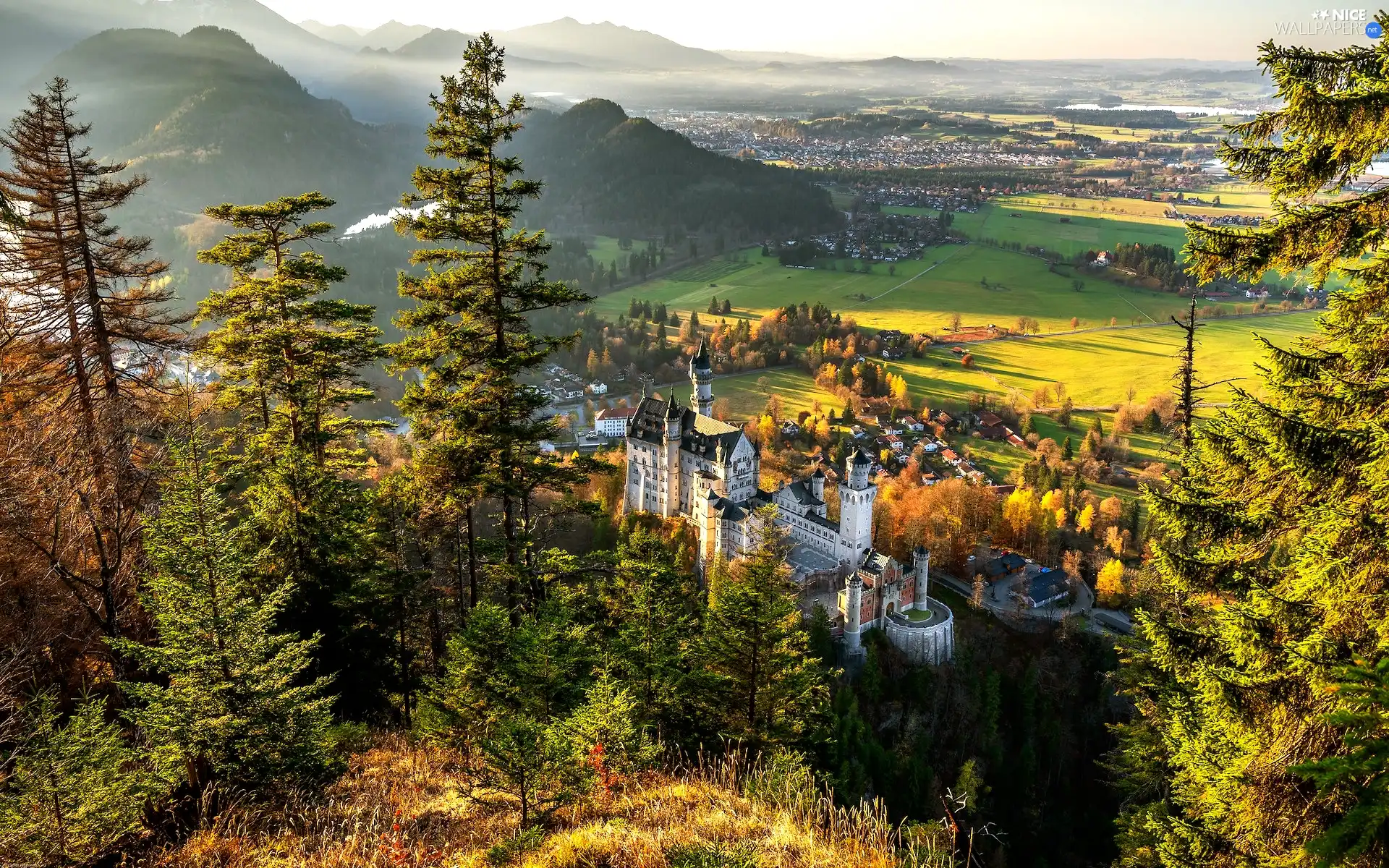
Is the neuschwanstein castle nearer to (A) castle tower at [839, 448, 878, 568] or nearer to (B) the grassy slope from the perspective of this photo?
(A) castle tower at [839, 448, 878, 568]

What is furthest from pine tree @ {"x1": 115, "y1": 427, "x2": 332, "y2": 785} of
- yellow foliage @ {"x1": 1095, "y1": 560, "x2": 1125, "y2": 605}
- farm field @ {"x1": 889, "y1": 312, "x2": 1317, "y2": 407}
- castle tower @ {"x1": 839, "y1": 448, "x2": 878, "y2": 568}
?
farm field @ {"x1": 889, "y1": 312, "x2": 1317, "y2": 407}

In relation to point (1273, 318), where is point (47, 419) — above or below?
above

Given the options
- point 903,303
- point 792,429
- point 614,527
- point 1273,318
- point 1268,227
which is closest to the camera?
point 1268,227

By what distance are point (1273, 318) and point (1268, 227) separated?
142 metres

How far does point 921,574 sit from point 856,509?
617 cm

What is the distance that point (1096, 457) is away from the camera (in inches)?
3364

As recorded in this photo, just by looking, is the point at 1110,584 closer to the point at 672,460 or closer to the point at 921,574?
the point at 921,574

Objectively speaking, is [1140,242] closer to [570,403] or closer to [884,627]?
[570,403]

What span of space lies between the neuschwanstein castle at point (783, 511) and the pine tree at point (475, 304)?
3060 cm

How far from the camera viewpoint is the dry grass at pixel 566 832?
31.1ft

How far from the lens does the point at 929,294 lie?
5935 inches

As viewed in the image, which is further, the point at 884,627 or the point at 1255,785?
the point at 884,627

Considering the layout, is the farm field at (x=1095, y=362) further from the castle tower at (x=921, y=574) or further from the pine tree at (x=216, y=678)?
the pine tree at (x=216, y=678)

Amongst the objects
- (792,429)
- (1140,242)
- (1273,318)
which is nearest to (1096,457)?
(792,429)
